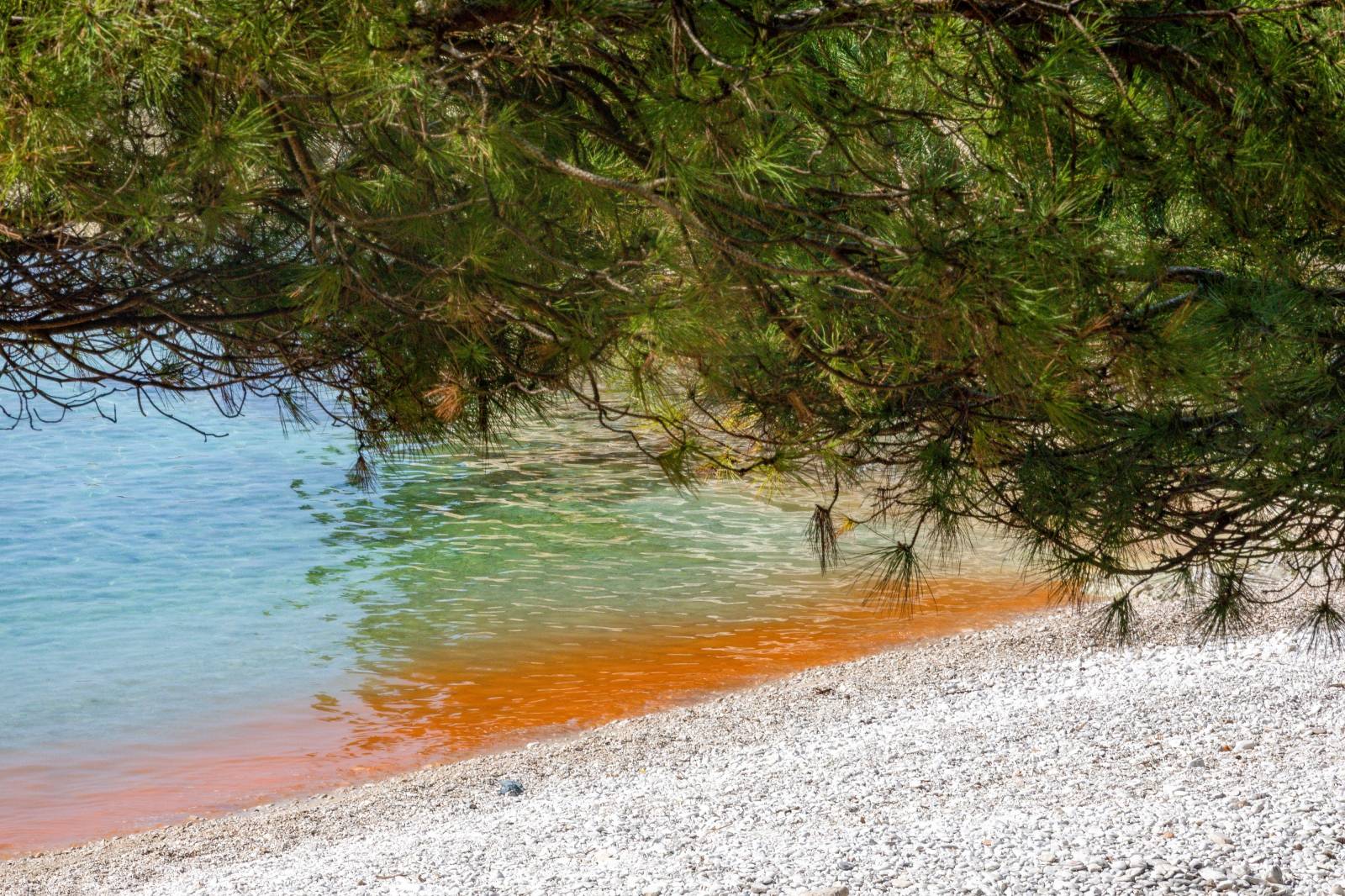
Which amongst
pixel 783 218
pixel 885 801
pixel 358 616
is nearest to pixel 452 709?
pixel 358 616

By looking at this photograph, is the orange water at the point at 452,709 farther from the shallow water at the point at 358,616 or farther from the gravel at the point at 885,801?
the gravel at the point at 885,801

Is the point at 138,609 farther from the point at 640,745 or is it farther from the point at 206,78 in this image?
the point at 206,78

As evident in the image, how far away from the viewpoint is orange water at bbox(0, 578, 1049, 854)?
656cm

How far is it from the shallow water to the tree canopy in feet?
13.7

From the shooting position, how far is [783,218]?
8.13 feet

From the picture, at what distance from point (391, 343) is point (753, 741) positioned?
3.68 m

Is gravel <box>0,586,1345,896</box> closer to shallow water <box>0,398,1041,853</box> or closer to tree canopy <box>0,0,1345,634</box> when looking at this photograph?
shallow water <box>0,398,1041,853</box>

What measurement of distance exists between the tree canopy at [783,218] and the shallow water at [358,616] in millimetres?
4163

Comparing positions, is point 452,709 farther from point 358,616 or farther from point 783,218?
point 783,218

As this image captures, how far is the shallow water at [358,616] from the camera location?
7.15 metres

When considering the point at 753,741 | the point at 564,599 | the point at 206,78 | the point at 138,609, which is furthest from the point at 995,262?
the point at 138,609

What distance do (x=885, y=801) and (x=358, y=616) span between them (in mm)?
5762

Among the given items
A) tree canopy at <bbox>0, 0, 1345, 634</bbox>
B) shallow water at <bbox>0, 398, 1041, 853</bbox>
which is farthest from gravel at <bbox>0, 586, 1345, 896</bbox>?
tree canopy at <bbox>0, 0, 1345, 634</bbox>

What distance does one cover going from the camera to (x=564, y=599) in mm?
9836
